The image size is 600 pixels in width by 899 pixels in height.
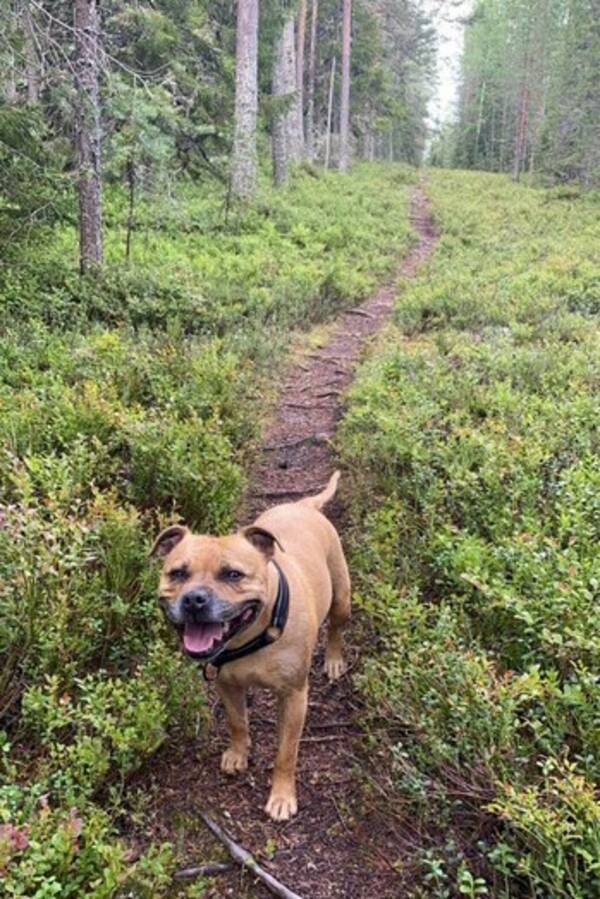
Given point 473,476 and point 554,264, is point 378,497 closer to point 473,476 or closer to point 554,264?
point 473,476

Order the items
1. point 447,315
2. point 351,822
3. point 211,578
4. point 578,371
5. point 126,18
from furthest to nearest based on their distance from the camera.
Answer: point 126,18
point 447,315
point 578,371
point 351,822
point 211,578

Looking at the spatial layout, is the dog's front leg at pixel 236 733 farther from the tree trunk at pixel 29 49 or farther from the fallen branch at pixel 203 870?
the tree trunk at pixel 29 49

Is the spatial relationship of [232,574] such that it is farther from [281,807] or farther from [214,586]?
[281,807]

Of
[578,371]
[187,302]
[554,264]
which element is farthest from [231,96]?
[578,371]

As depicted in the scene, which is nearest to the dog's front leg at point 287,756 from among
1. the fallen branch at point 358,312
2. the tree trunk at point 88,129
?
the tree trunk at point 88,129

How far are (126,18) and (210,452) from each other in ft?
39.7

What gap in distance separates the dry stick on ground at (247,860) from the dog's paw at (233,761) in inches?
12.4

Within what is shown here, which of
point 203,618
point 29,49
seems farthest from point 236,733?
point 29,49

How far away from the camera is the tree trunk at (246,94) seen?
55.6 feet

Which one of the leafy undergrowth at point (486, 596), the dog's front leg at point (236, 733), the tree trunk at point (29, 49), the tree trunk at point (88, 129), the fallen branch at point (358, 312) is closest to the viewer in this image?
the leafy undergrowth at point (486, 596)

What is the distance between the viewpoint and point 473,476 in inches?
204

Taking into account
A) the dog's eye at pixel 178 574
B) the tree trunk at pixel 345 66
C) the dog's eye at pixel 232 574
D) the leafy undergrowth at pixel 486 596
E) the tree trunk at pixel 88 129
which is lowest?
the leafy undergrowth at pixel 486 596

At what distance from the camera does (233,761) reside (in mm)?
3672

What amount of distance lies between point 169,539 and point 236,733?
3.56 feet
